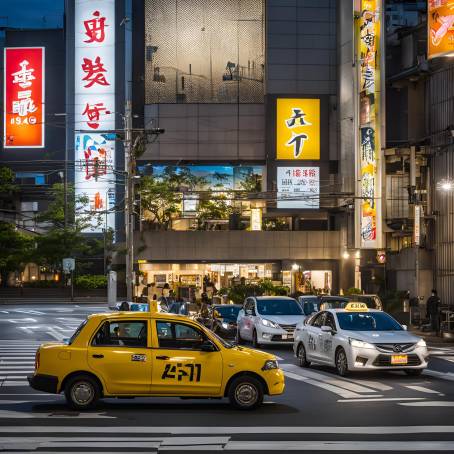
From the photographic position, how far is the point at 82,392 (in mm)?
16047

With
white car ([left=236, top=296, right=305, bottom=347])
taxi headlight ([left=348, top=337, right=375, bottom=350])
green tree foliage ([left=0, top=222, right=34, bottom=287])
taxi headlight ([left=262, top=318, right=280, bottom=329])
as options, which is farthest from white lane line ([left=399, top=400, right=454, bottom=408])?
green tree foliage ([left=0, top=222, right=34, bottom=287])

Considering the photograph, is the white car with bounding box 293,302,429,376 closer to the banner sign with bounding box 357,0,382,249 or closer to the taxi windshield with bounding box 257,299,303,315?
the taxi windshield with bounding box 257,299,303,315

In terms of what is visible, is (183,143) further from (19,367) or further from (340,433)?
(340,433)

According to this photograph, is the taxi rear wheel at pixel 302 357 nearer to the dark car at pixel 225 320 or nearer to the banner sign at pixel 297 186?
the dark car at pixel 225 320

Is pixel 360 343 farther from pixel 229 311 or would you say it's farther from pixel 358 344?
pixel 229 311

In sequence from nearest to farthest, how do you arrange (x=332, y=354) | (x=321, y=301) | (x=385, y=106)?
1. (x=332, y=354)
2. (x=321, y=301)
3. (x=385, y=106)

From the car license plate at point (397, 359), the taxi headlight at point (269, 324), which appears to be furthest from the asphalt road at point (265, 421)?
the taxi headlight at point (269, 324)

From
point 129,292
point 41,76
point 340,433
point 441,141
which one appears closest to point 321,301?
point 129,292

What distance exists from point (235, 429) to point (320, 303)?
20727 millimetres

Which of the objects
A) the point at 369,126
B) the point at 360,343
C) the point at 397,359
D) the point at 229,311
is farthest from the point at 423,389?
the point at 369,126

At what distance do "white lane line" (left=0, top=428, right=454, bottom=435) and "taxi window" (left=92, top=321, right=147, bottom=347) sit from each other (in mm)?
2196

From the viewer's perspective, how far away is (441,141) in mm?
49781

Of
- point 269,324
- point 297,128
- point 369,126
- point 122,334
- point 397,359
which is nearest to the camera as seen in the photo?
point 122,334

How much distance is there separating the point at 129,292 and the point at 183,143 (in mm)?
35966
